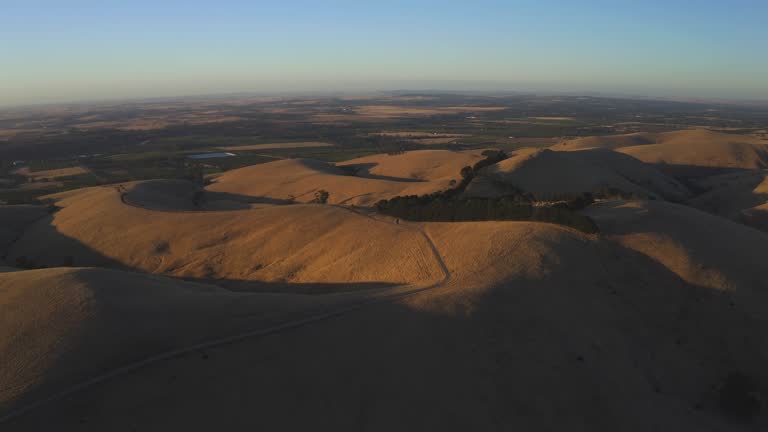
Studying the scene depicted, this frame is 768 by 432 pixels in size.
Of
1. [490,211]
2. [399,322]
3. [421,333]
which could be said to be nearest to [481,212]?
[490,211]

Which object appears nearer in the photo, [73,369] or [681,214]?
[73,369]

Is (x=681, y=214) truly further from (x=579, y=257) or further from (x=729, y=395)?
(x=729, y=395)

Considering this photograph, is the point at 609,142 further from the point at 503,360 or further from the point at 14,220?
the point at 14,220

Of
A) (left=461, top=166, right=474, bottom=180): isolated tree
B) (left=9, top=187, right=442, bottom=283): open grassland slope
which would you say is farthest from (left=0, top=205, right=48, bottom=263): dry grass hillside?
(left=461, top=166, right=474, bottom=180): isolated tree

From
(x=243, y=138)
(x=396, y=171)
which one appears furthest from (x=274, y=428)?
(x=243, y=138)

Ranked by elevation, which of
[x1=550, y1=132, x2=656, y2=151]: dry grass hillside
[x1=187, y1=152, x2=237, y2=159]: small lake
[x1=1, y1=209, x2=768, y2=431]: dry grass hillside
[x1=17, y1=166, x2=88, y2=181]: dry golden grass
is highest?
[x1=550, y1=132, x2=656, y2=151]: dry grass hillside

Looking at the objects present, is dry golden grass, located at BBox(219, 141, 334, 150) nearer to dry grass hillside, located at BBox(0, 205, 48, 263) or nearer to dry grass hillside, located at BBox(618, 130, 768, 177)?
dry grass hillside, located at BBox(0, 205, 48, 263)

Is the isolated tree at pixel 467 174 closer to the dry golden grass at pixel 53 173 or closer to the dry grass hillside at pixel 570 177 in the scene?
the dry grass hillside at pixel 570 177
